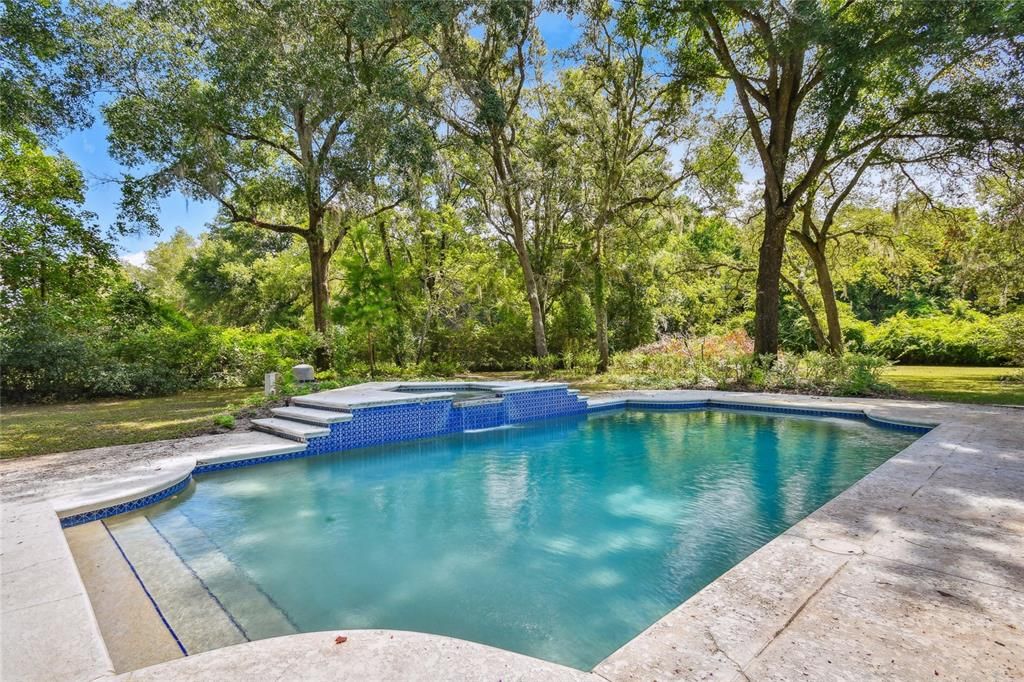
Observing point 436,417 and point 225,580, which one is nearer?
point 225,580

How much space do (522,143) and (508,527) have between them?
12.7 meters

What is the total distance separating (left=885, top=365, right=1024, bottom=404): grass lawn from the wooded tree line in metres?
2.35

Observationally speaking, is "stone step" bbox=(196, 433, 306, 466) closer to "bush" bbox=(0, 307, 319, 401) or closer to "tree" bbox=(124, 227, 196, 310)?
"bush" bbox=(0, 307, 319, 401)

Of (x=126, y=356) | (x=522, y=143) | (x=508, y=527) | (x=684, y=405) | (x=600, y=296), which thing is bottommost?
(x=508, y=527)

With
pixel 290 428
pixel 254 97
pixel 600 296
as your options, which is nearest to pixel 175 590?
pixel 290 428

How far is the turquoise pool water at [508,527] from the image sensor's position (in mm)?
2908

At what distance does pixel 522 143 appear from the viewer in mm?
14531

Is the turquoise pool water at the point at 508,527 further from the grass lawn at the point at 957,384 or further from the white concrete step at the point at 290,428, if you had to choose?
the grass lawn at the point at 957,384

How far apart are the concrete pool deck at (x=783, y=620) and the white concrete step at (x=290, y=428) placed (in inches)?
108

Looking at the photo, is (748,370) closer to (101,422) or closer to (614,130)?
(614,130)

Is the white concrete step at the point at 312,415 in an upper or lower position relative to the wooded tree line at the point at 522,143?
lower

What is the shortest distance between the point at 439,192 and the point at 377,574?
14412mm

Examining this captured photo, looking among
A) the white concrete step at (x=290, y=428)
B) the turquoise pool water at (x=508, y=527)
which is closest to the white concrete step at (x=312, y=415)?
the white concrete step at (x=290, y=428)

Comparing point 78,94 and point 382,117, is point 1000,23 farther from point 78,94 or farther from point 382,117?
point 78,94
